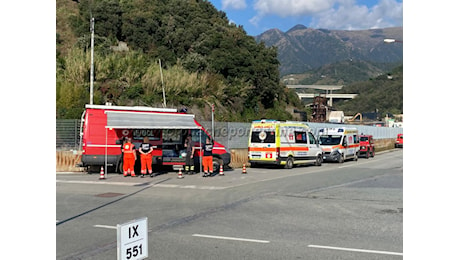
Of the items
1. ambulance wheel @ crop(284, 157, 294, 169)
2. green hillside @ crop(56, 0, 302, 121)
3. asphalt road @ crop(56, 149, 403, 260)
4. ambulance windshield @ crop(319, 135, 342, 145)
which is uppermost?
green hillside @ crop(56, 0, 302, 121)

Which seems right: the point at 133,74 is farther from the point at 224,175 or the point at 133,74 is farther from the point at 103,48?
the point at 224,175

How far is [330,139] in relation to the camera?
1281 inches

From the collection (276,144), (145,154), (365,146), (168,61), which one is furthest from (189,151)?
(168,61)

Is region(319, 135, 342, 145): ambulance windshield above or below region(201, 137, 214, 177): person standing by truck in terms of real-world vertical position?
above

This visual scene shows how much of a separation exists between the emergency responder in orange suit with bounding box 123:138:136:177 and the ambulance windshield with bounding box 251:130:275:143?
7.65 meters

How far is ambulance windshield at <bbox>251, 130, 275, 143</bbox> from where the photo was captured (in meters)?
25.1

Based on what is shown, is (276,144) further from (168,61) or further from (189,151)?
(168,61)

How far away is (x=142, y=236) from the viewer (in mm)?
4934

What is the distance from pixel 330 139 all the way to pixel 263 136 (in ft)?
28.5

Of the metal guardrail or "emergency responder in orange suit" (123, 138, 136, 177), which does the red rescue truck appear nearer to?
"emergency responder in orange suit" (123, 138, 136, 177)

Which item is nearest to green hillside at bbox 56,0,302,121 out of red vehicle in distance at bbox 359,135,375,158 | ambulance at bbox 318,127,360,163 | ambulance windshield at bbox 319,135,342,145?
ambulance windshield at bbox 319,135,342,145

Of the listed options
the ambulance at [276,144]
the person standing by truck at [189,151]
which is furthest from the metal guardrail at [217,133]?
the person standing by truck at [189,151]

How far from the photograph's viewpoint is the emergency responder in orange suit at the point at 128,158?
19.7 metres
